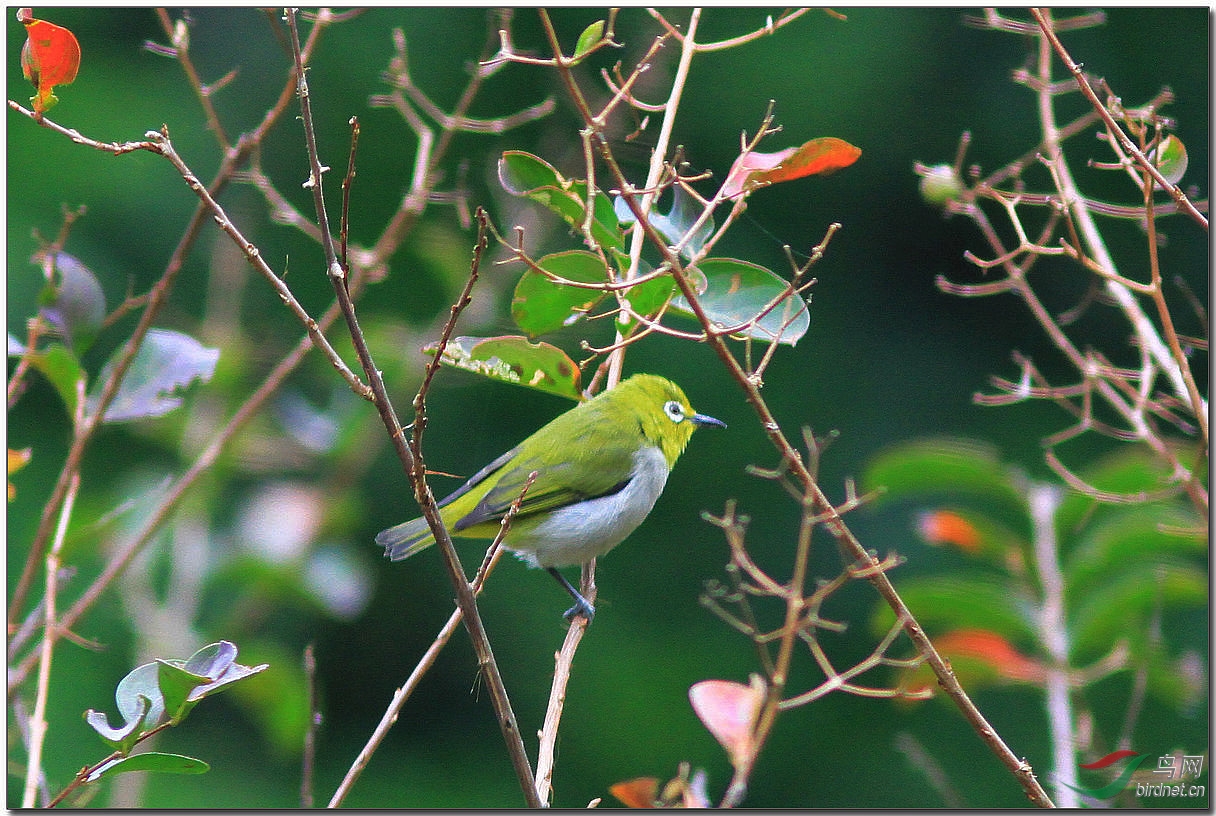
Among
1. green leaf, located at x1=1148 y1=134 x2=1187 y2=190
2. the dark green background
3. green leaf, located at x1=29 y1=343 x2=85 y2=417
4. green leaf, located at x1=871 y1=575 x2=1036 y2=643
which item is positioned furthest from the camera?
the dark green background

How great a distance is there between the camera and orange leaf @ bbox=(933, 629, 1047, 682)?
196 centimetres

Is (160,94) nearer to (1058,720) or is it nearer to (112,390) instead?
(112,390)

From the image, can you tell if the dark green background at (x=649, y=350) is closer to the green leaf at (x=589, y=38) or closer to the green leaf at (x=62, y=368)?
the green leaf at (x=62, y=368)

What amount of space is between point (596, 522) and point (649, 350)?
2.62 metres

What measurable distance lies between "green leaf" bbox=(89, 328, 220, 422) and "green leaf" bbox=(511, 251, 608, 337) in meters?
0.62

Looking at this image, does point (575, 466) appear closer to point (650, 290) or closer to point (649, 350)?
point (650, 290)

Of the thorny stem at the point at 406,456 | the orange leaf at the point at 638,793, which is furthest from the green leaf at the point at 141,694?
→ the orange leaf at the point at 638,793

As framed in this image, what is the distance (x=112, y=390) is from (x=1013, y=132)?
5372 millimetres

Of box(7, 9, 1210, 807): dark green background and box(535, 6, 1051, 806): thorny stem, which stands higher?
box(535, 6, 1051, 806): thorny stem

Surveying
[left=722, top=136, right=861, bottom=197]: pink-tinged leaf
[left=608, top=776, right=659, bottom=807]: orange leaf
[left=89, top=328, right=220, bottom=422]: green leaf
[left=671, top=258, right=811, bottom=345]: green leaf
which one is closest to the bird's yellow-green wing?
[left=89, top=328, right=220, bottom=422]: green leaf

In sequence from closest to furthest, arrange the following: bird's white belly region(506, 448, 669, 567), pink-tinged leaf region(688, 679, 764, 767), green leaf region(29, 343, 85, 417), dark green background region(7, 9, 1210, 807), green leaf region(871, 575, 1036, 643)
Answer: pink-tinged leaf region(688, 679, 764, 767) < green leaf region(29, 343, 85, 417) < green leaf region(871, 575, 1036, 643) < bird's white belly region(506, 448, 669, 567) < dark green background region(7, 9, 1210, 807)

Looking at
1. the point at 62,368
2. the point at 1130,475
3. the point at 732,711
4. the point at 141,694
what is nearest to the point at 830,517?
the point at 732,711

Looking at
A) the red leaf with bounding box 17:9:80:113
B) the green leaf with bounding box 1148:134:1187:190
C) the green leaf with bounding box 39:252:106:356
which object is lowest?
the green leaf with bounding box 39:252:106:356

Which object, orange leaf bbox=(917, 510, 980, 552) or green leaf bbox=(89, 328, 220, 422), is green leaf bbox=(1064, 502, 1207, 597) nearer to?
orange leaf bbox=(917, 510, 980, 552)
